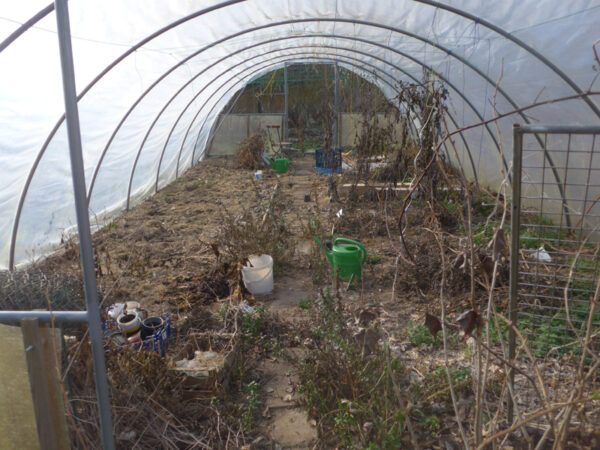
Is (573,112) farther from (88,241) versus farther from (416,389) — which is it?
(88,241)

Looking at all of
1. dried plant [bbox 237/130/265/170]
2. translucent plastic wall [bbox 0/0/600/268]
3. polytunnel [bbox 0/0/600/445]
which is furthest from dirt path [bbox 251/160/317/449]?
dried plant [bbox 237/130/265/170]

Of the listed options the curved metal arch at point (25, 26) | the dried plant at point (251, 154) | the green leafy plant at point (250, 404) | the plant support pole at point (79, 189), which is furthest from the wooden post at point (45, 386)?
the dried plant at point (251, 154)

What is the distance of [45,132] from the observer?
203 inches

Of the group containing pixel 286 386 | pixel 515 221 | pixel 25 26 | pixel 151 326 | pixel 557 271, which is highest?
pixel 25 26

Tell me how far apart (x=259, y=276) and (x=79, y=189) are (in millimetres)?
3046

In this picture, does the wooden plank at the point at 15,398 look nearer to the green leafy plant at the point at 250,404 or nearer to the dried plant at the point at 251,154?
the green leafy plant at the point at 250,404

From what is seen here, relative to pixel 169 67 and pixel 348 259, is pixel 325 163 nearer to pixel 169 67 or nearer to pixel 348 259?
pixel 169 67

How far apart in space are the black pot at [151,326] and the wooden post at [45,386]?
162cm

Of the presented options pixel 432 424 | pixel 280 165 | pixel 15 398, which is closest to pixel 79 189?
pixel 15 398

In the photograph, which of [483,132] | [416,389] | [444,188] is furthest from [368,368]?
[483,132]

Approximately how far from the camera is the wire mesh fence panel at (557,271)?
6.10 feet

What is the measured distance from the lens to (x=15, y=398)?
1.75m

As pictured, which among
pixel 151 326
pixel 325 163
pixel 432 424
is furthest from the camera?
pixel 325 163

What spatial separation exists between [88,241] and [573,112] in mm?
5511
